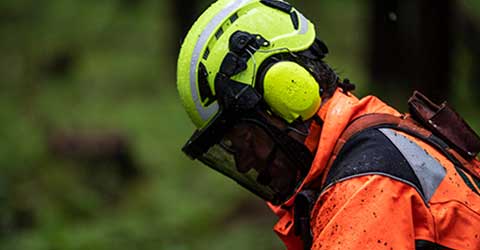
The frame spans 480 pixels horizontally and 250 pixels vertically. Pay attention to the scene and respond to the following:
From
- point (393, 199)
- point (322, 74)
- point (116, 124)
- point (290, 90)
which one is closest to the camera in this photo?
point (393, 199)

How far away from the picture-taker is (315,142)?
311cm

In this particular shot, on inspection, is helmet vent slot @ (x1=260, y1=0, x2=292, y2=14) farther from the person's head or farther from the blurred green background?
the blurred green background

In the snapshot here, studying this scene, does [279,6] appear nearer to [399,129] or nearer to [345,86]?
[345,86]

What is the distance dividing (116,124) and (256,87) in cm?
957

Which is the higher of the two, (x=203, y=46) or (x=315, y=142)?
(x=203, y=46)

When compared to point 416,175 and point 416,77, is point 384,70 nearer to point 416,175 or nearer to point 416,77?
point 416,77

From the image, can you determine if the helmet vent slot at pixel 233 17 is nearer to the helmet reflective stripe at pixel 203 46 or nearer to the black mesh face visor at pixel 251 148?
the helmet reflective stripe at pixel 203 46

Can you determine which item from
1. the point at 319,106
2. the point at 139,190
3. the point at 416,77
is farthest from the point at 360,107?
the point at 139,190

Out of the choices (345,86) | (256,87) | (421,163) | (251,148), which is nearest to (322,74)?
(345,86)

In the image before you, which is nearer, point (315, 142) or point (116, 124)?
point (315, 142)

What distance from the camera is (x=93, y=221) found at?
931cm

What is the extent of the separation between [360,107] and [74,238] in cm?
581

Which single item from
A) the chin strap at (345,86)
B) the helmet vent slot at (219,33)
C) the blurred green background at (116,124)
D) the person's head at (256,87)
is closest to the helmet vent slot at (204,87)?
the person's head at (256,87)

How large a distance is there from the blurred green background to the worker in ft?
12.1
